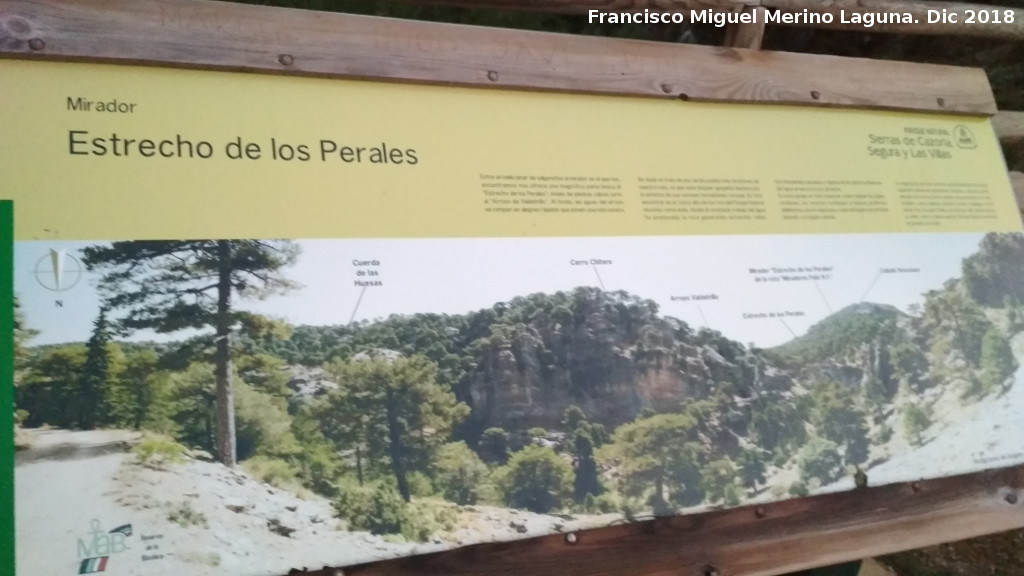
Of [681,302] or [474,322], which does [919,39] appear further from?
[474,322]

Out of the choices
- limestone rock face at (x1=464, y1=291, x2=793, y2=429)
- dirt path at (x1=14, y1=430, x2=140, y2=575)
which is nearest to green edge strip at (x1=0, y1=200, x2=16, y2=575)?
dirt path at (x1=14, y1=430, x2=140, y2=575)

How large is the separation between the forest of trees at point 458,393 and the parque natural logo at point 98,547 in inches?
5.4

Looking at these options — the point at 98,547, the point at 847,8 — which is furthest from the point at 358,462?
the point at 847,8

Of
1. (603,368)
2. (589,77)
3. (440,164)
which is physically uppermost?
(589,77)

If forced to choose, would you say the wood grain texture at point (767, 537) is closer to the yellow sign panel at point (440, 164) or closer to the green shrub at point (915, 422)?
the green shrub at point (915, 422)

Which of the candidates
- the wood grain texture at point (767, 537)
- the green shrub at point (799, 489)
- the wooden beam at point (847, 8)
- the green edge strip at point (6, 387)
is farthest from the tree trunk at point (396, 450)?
the wooden beam at point (847, 8)

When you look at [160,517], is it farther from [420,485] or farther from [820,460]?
[820,460]

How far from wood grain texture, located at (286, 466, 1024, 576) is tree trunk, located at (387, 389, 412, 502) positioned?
108 mm

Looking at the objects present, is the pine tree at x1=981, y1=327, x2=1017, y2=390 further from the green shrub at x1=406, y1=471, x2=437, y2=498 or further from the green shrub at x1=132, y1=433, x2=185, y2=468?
the green shrub at x1=132, y1=433, x2=185, y2=468

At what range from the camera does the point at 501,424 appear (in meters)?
1.21

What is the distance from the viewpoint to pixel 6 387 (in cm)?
100

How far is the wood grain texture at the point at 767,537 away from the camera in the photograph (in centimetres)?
118

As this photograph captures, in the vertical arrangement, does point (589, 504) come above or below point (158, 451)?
below

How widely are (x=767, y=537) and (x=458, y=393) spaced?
25.2 inches
